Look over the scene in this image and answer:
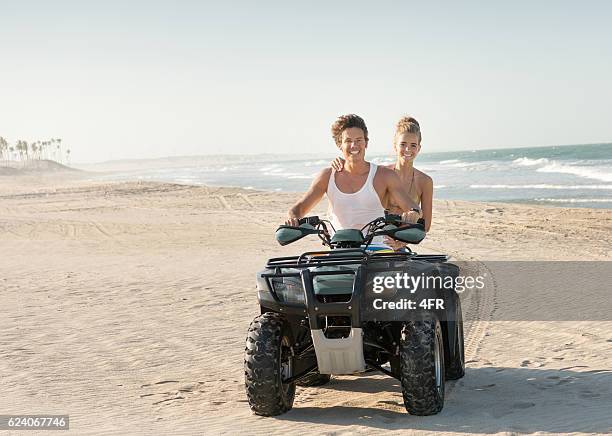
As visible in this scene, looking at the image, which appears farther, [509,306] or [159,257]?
[159,257]

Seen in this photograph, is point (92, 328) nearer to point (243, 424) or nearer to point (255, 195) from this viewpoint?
point (243, 424)

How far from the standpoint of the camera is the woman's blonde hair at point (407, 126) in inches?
252

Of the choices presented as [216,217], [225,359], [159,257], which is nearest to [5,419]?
[225,359]

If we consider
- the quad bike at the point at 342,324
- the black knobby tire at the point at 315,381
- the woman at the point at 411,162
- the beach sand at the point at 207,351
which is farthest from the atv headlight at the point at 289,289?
the woman at the point at 411,162

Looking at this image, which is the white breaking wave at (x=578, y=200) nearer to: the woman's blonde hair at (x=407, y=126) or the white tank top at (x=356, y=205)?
the woman's blonde hair at (x=407, y=126)

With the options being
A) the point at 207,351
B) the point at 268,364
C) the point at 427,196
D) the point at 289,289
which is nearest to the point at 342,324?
the point at 289,289

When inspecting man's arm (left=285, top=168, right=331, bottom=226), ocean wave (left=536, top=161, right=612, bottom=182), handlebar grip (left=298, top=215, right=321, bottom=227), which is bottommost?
ocean wave (left=536, top=161, right=612, bottom=182)

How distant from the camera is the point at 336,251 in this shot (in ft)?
16.8

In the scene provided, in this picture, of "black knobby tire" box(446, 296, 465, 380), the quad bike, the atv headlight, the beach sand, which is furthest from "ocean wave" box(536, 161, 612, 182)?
the atv headlight

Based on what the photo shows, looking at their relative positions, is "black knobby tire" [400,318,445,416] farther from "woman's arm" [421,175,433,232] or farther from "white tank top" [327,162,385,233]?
"woman's arm" [421,175,433,232]

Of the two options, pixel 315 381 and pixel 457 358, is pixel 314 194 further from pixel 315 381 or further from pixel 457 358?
pixel 457 358

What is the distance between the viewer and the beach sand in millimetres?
5414

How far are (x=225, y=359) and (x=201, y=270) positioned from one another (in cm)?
637

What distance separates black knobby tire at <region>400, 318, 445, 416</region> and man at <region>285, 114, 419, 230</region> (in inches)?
33.1
